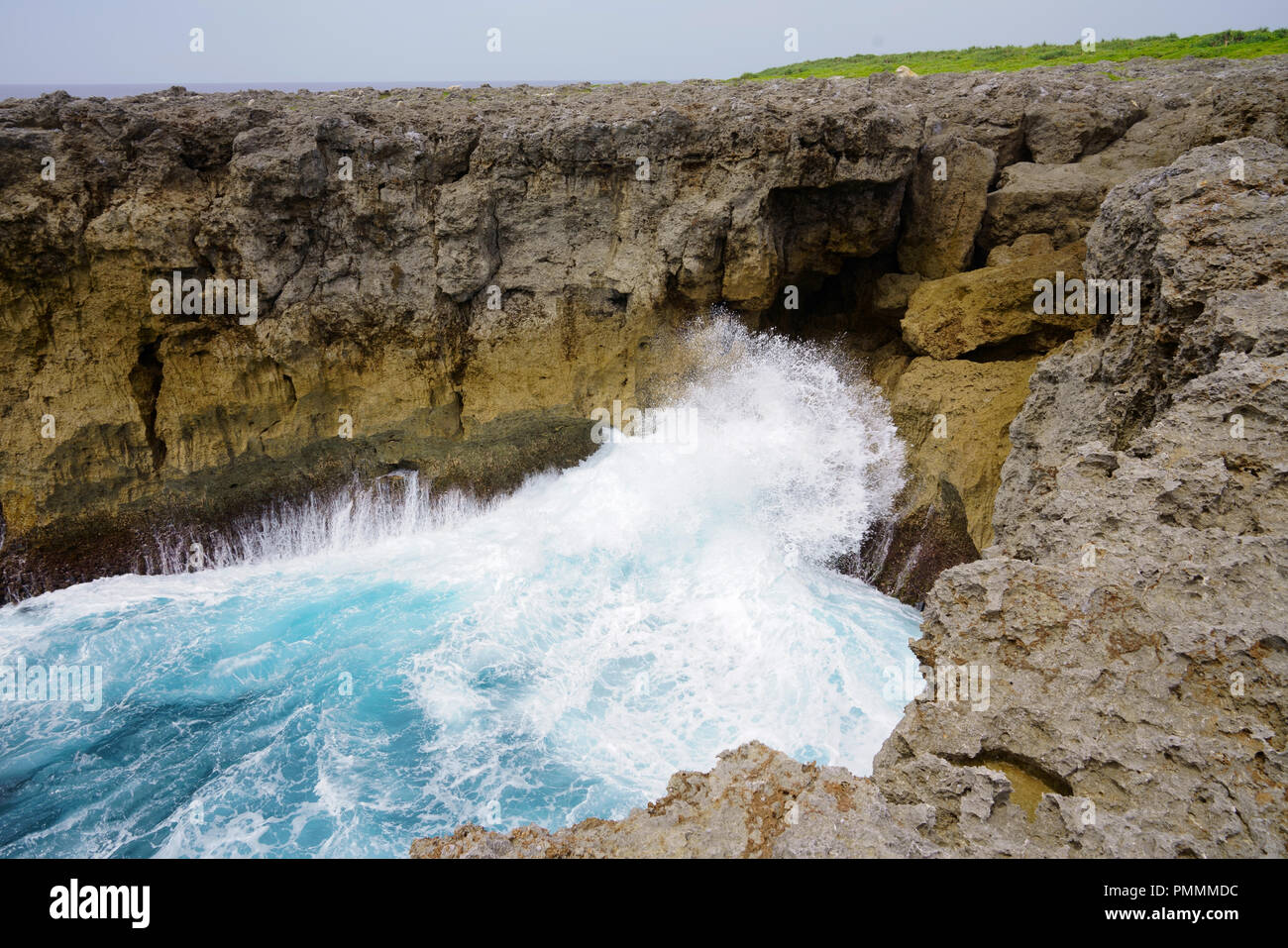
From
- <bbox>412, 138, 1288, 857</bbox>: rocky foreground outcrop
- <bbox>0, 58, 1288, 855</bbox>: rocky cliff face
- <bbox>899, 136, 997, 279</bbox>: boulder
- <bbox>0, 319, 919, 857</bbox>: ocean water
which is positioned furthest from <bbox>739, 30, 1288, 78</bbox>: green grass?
<bbox>412, 138, 1288, 857</bbox>: rocky foreground outcrop

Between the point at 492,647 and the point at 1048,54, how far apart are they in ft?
80.9

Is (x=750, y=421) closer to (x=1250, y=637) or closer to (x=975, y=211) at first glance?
(x=975, y=211)

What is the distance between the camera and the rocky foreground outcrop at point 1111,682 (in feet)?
13.6

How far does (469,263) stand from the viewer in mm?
12969

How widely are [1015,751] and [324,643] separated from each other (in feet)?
32.9

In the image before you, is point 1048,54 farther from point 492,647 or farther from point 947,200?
point 492,647

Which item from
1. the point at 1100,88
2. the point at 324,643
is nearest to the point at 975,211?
the point at 1100,88

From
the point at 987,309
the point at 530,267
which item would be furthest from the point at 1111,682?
the point at 530,267

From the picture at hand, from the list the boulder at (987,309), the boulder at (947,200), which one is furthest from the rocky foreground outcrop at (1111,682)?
the boulder at (947,200)

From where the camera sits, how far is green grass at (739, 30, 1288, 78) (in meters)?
18.7

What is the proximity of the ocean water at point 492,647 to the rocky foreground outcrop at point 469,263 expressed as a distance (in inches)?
44.3

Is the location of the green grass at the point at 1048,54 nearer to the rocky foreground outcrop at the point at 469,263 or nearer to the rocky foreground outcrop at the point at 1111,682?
the rocky foreground outcrop at the point at 469,263

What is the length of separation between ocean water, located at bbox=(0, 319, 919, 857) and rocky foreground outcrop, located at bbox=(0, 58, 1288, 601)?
44.3 inches

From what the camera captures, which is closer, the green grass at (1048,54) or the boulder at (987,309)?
the boulder at (987,309)
